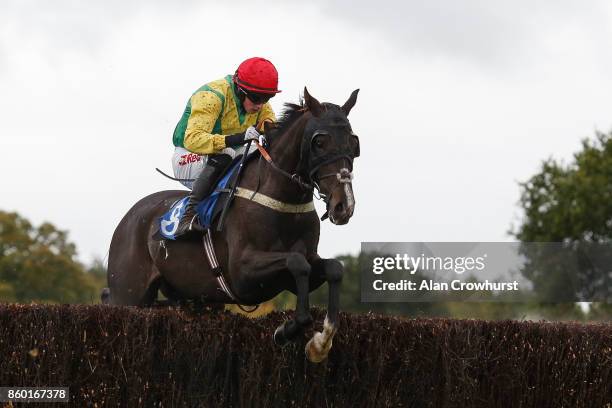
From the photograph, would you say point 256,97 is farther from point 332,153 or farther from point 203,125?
point 332,153

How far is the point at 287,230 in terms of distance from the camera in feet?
24.6

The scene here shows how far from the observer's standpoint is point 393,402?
768cm

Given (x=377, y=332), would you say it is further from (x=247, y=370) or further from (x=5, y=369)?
(x=5, y=369)

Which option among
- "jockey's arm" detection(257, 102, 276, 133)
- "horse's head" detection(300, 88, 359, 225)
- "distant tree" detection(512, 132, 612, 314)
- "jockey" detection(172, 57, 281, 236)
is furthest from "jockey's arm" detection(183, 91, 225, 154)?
"distant tree" detection(512, 132, 612, 314)

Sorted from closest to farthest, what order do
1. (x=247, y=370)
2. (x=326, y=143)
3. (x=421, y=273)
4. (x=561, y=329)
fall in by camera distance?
(x=326, y=143) < (x=247, y=370) < (x=561, y=329) < (x=421, y=273)

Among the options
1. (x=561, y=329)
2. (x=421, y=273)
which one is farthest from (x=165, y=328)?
(x=421, y=273)

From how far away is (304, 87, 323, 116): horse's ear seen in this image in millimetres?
7305

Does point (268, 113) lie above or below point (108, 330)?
above

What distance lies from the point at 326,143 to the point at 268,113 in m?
1.63

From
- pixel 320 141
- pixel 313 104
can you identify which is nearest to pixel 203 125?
pixel 313 104

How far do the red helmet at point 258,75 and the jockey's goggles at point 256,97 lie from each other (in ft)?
0.21

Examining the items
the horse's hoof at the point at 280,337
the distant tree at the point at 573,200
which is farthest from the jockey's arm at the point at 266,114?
the distant tree at the point at 573,200

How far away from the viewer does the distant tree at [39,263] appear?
180 ft

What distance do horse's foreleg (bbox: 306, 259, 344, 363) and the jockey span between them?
1.28 metres
